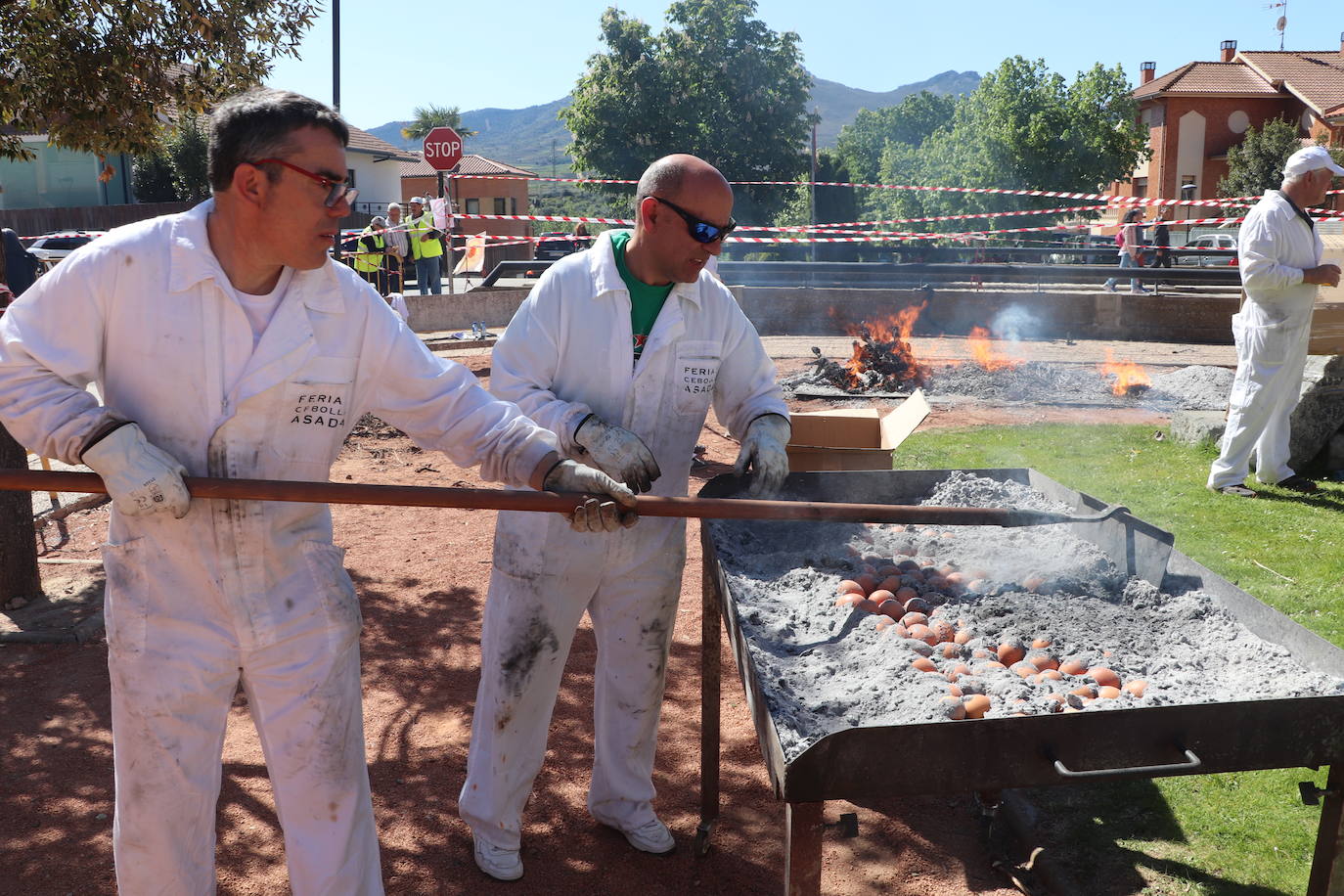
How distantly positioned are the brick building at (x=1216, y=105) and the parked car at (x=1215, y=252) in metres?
25.1

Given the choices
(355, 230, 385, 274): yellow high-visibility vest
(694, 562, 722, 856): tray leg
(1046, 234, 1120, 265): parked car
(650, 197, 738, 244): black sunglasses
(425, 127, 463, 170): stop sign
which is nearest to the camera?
(650, 197, 738, 244): black sunglasses

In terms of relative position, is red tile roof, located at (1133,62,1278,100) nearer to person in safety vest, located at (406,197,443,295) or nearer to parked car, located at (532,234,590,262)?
parked car, located at (532,234,590,262)

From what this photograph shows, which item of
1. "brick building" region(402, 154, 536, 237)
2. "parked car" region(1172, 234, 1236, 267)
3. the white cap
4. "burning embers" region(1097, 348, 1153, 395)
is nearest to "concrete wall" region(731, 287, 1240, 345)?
"burning embers" region(1097, 348, 1153, 395)

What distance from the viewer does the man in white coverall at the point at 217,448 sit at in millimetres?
2215

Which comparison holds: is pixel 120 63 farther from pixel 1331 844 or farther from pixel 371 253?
pixel 371 253

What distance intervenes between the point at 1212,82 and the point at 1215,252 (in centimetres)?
3404

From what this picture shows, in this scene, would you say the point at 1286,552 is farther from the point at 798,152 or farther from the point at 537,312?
the point at 798,152

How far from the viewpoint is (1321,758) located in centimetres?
214

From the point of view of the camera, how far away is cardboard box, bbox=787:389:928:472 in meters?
4.88

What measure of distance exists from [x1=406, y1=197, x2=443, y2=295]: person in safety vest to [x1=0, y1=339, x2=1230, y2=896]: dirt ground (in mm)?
11821

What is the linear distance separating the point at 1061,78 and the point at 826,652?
5093 cm

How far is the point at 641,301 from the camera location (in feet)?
10.5

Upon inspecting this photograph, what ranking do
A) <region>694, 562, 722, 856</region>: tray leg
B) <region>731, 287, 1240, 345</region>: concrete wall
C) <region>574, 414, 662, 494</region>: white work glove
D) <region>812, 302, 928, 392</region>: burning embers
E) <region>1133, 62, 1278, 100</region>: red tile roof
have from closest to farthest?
<region>574, 414, 662, 494</region>: white work glove < <region>694, 562, 722, 856</region>: tray leg < <region>812, 302, 928, 392</region>: burning embers < <region>731, 287, 1240, 345</region>: concrete wall < <region>1133, 62, 1278, 100</region>: red tile roof

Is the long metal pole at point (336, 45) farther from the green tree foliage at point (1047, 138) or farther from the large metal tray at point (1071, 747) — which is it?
the green tree foliage at point (1047, 138)
